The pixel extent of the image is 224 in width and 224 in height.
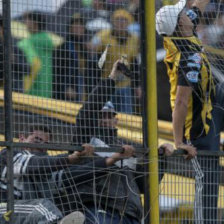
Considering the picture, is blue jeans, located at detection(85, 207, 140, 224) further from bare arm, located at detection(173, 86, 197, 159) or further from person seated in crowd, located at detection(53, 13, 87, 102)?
person seated in crowd, located at detection(53, 13, 87, 102)

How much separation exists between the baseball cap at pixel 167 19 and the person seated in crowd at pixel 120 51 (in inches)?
9.2

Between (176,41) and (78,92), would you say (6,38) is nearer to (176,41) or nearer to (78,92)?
(78,92)

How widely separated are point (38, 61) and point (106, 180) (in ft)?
3.67

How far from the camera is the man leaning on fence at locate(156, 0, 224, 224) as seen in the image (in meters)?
7.29

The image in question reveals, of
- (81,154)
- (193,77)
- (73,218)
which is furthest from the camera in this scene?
(193,77)

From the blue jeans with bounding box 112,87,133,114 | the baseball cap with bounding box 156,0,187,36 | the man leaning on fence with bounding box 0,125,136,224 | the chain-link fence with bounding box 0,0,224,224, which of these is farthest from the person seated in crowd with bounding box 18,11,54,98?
the baseball cap with bounding box 156,0,187,36

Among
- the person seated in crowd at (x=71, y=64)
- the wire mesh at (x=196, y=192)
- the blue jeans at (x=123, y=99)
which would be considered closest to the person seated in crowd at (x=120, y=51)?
the blue jeans at (x=123, y=99)

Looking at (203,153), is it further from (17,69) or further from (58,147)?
(17,69)

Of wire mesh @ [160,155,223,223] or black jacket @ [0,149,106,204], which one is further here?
wire mesh @ [160,155,223,223]

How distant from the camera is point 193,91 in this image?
7422mm

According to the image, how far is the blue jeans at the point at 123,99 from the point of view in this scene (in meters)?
7.27

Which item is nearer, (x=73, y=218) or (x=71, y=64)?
(x=73, y=218)

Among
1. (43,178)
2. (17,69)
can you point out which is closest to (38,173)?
(43,178)

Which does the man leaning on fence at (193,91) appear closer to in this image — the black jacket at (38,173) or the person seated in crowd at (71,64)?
the person seated in crowd at (71,64)
